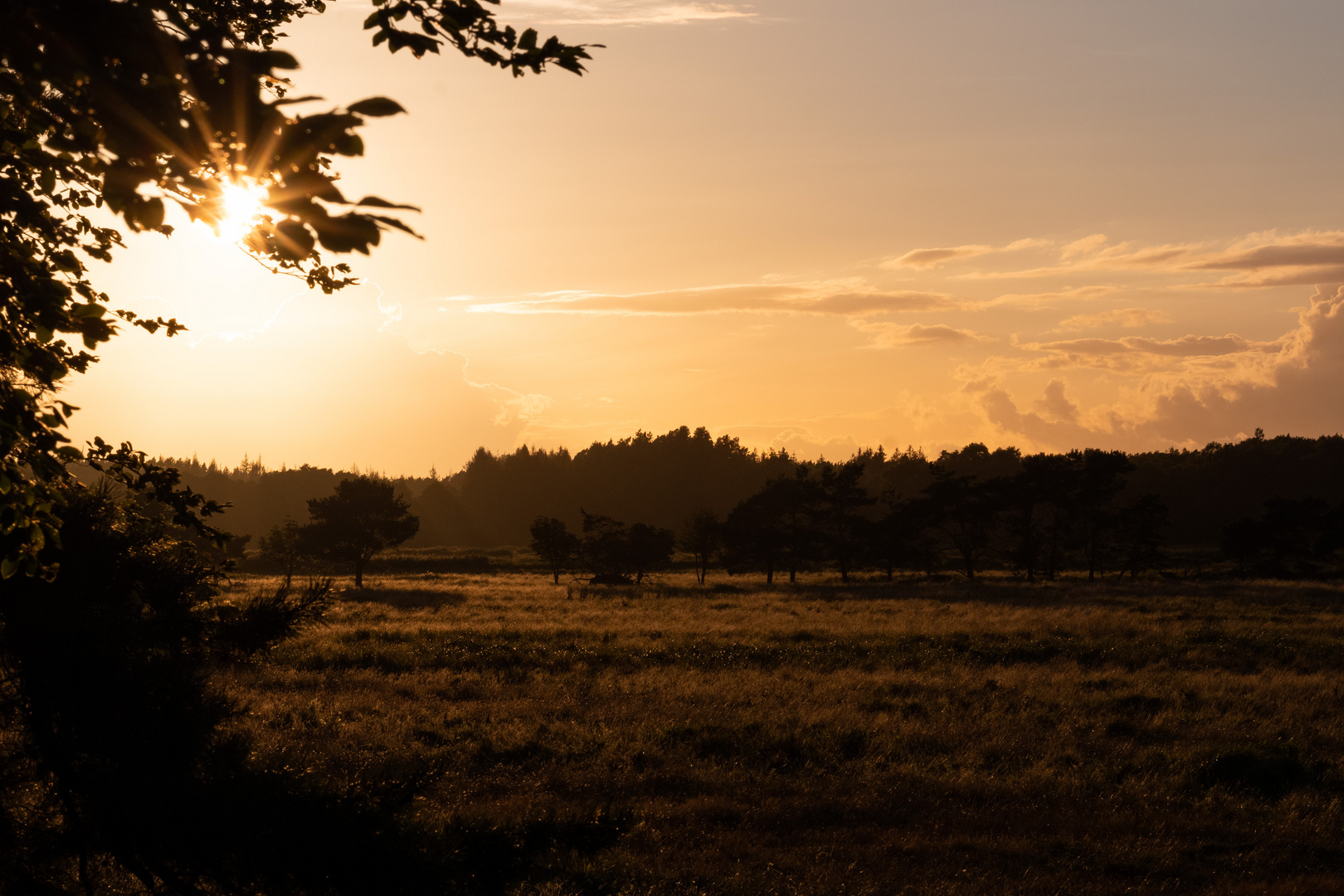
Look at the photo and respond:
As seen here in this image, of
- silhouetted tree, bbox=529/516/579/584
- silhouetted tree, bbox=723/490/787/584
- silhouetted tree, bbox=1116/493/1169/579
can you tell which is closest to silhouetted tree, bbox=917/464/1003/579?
silhouetted tree, bbox=1116/493/1169/579

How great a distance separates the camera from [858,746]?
13.9 metres

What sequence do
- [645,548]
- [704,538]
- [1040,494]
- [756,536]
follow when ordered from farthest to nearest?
[704,538] → [756,536] → [1040,494] → [645,548]

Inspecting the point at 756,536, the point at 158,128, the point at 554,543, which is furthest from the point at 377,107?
the point at 756,536

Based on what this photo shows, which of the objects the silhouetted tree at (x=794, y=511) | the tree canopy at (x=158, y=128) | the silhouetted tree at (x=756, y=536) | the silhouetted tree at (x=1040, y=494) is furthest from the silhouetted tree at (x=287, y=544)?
the tree canopy at (x=158, y=128)

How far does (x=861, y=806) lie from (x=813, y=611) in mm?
25656

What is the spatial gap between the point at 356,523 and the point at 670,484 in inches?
4638

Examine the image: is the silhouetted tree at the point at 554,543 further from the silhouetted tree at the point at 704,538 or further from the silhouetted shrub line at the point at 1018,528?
the silhouetted tree at the point at 704,538

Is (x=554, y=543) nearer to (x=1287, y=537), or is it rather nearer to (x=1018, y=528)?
(x=1018, y=528)

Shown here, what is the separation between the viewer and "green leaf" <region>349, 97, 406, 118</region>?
266cm

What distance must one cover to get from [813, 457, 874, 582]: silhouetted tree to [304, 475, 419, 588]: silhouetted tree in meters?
28.2

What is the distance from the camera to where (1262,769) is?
1212 cm

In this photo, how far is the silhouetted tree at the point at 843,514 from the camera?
62.8 meters

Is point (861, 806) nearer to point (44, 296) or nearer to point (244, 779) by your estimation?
point (244, 779)

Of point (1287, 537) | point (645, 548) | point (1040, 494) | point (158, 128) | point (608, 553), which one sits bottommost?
point (608, 553)
